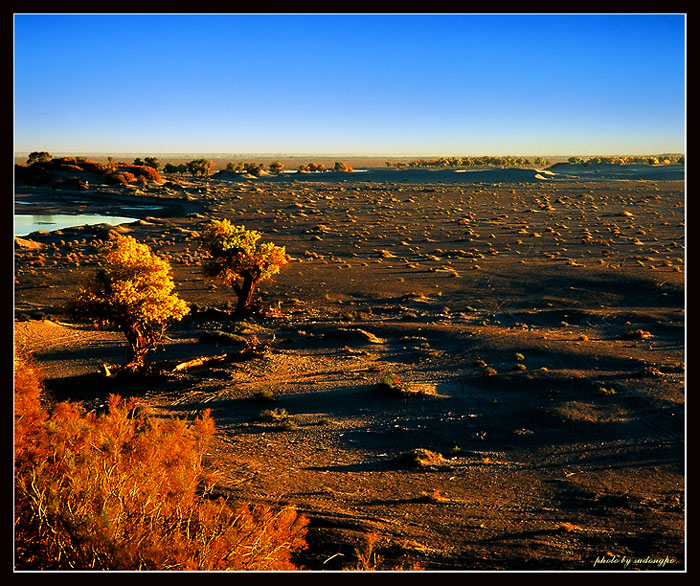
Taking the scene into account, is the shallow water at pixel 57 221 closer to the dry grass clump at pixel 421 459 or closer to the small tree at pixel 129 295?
the small tree at pixel 129 295

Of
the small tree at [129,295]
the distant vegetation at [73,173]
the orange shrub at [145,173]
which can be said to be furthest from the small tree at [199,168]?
the small tree at [129,295]

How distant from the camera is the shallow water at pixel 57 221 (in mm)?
70125

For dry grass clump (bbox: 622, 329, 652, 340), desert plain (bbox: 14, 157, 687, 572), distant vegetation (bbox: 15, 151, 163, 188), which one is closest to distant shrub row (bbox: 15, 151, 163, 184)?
distant vegetation (bbox: 15, 151, 163, 188)

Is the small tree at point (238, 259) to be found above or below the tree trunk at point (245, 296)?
above

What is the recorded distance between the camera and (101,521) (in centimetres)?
809

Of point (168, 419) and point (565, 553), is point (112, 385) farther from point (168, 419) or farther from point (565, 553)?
point (565, 553)

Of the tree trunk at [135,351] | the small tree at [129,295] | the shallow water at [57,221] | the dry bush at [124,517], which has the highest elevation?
the shallow water at [57,221]

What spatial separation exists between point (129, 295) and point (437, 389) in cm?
1196

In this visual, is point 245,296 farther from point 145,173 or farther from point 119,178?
point 145,173

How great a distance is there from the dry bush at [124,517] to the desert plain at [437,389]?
2.04 metres

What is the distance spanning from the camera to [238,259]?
33.1m

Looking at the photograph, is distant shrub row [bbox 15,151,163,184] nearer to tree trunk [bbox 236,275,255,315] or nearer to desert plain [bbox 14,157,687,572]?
desert plain [bbox 14,157,687,572]

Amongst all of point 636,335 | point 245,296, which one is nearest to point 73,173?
point 245,296

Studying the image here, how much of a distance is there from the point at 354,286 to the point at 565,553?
1211 inches
